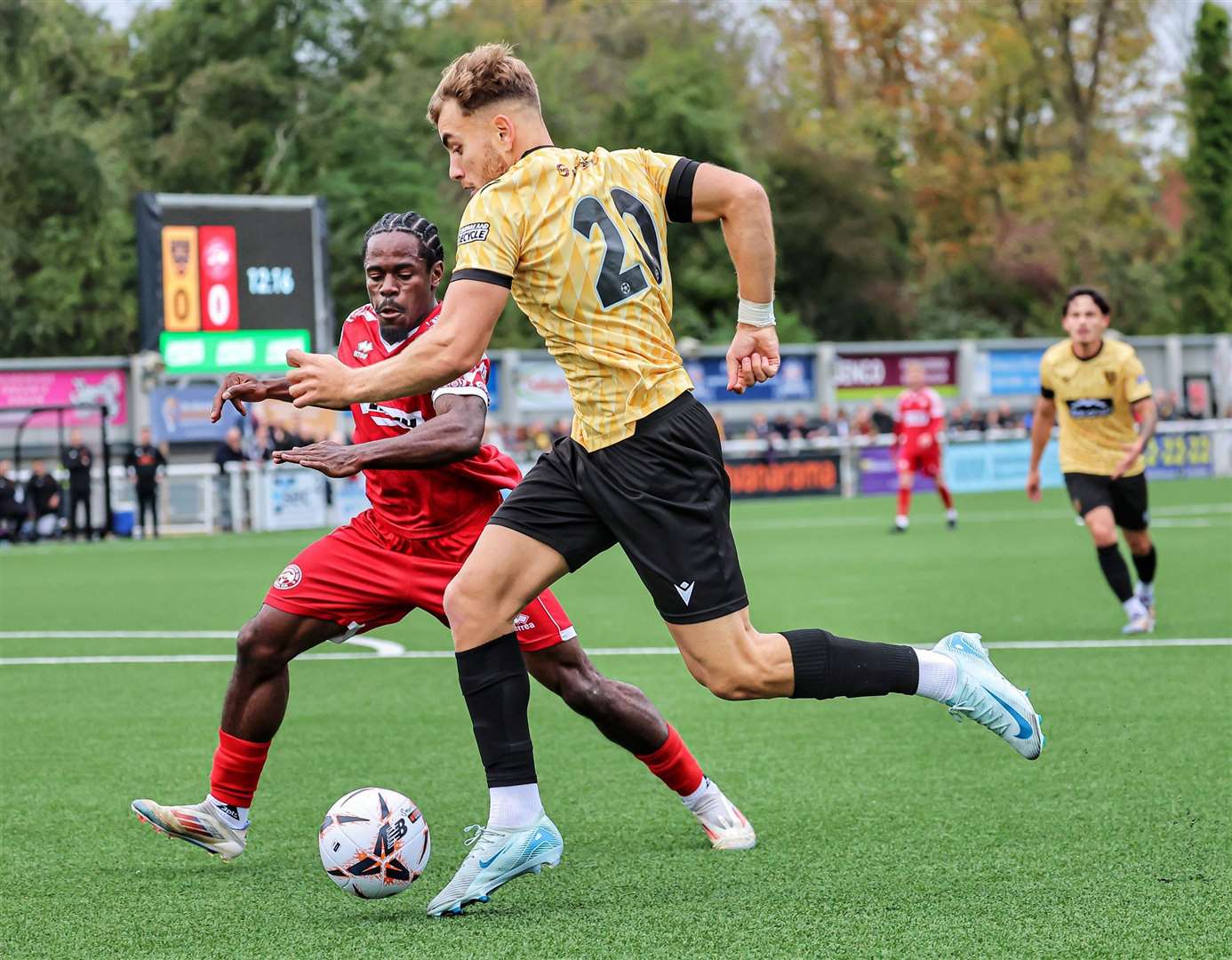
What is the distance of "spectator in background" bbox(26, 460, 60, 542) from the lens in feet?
89.9

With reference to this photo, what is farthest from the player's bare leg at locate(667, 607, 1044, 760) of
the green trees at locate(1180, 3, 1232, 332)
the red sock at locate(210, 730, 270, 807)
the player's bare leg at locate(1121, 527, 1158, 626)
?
the green trees at locate(1180, 3, 1232, 332)

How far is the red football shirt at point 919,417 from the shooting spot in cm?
2233

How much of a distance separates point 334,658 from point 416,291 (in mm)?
6108

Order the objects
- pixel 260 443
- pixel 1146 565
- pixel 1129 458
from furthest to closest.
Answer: pixel 260 443 → pixel 1146 565 → pixel 1129 458

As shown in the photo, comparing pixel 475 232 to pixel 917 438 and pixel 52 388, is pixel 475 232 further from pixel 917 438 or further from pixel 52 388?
pixel 52 388

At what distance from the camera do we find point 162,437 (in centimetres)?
3669

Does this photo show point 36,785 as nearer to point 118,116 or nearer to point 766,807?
point 766,807

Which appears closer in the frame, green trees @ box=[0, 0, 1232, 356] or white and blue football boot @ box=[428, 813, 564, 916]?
white and blue football boot @ box=[428, 813, 564, 916]

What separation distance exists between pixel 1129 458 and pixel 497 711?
688cm

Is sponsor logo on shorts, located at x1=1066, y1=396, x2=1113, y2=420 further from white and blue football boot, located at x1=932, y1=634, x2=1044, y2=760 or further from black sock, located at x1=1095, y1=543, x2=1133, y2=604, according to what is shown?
white and blue football boot, located at x1=932, y1=634, x2=1044, y2=760

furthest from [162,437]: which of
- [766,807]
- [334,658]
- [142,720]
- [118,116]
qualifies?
[766,807]

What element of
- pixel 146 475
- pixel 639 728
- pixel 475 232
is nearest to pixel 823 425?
pixel 146 475

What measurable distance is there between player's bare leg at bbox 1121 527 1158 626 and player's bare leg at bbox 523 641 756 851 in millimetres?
6264

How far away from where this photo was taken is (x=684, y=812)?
595 cm
